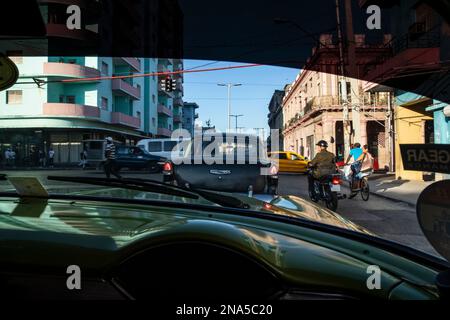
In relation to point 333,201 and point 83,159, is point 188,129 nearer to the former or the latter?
point 83,159

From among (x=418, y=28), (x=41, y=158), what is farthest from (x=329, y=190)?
(x=41, y=158)

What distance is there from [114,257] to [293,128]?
4202 centimetres

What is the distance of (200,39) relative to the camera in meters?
3.34

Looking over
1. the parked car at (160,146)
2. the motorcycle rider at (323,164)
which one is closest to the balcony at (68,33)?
the motorcycle rider at (323,164)

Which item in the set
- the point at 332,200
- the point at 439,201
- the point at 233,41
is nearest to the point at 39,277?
the point at 439,201

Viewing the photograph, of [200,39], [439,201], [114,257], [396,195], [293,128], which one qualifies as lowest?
[396,195]

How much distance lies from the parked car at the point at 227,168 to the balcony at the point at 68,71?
6.57 ft

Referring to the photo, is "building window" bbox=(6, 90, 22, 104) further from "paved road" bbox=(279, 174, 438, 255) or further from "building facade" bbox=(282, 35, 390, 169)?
"building facade" bbox=(282, 35, 390, 169)

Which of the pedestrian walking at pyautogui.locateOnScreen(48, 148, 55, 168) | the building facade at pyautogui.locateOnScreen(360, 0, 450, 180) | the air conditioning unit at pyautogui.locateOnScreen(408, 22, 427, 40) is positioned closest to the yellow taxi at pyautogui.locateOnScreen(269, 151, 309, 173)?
the air conditioning unit at pyautogui.locateOnScreen(408, 22, 427, 40)

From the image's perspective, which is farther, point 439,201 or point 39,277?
point 439,201

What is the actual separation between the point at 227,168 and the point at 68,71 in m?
2.41

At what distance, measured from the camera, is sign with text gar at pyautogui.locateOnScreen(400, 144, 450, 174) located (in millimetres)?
965

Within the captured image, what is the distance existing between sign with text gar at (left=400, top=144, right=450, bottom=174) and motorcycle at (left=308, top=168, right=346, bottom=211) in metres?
6.62

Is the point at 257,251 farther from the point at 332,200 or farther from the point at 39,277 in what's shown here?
the point at 332,200
